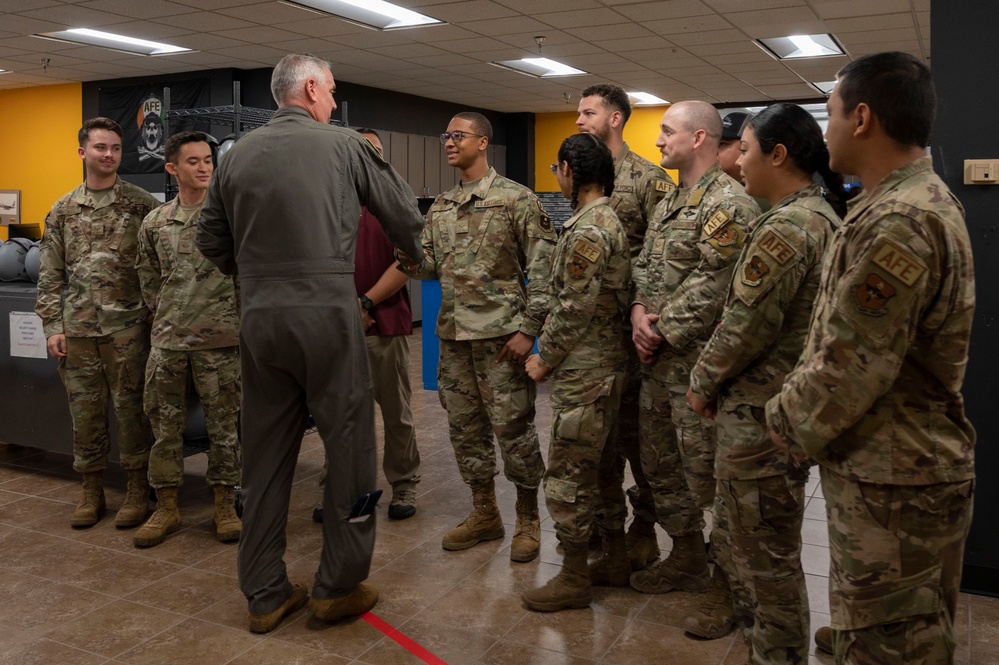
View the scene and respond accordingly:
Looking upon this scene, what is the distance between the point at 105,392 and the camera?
13.0 ft

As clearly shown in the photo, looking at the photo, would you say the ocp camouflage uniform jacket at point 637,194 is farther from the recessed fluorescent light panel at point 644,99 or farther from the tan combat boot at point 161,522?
the recessed fluorescent light panel at point 644,99

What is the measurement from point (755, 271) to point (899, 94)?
1.87 feet

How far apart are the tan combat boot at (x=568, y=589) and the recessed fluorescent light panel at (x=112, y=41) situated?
7.69 m

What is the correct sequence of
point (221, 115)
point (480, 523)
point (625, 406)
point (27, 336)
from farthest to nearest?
point (221, 115) → point (27, 336) → point (480, 523) → point (625, 406)

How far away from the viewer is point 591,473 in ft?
9.51

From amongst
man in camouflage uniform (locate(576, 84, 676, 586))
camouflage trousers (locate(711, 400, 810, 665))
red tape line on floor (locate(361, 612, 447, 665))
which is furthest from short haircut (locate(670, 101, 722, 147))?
red tape line on floor (locate(361, 612, 447, 665))

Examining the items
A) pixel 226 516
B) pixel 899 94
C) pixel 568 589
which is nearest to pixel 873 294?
pixel 899 94

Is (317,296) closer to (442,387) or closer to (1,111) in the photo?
(442,387)

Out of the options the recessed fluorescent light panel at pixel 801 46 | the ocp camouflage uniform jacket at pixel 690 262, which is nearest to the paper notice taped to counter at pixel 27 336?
the ocp camouflage uniform jacket at pixel 690 262

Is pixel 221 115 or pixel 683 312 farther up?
pixel 221 115

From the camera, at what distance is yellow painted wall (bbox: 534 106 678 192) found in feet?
46.5

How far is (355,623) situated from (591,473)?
3.07 feet

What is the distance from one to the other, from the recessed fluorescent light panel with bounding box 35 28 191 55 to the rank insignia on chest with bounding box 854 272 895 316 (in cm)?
863

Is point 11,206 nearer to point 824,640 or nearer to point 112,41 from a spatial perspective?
point 112,41
